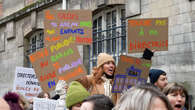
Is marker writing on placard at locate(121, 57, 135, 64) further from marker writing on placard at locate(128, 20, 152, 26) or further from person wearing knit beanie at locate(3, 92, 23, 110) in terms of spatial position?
person wearing knit beanie at locate(3, 92, 23, 110)

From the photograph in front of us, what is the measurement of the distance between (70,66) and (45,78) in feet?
1.47

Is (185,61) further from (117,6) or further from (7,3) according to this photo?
(7,3)

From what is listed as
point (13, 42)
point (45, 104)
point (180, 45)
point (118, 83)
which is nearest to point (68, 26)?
point (45, 104)

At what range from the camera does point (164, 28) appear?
6.10 m

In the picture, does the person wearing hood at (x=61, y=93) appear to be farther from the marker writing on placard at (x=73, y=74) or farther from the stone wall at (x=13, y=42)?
the stone wall at (x=13, y=42)

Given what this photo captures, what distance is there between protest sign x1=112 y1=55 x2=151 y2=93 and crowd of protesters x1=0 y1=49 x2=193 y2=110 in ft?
0.33

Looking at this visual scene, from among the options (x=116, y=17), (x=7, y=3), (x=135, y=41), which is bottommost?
(x=135, y=41)

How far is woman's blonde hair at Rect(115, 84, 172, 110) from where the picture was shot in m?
1.88

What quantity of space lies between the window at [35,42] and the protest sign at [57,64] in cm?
750

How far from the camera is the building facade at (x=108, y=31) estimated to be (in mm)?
8078

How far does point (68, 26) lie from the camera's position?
21.6 ft

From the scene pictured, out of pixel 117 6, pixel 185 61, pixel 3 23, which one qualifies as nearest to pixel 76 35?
pixel 185 61

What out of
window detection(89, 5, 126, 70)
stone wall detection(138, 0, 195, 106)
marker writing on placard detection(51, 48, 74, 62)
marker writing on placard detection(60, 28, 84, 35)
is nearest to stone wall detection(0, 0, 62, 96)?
window detection(89, 5, 126, 70)

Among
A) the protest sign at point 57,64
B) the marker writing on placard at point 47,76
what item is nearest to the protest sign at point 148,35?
the protest sign at point 57,64
